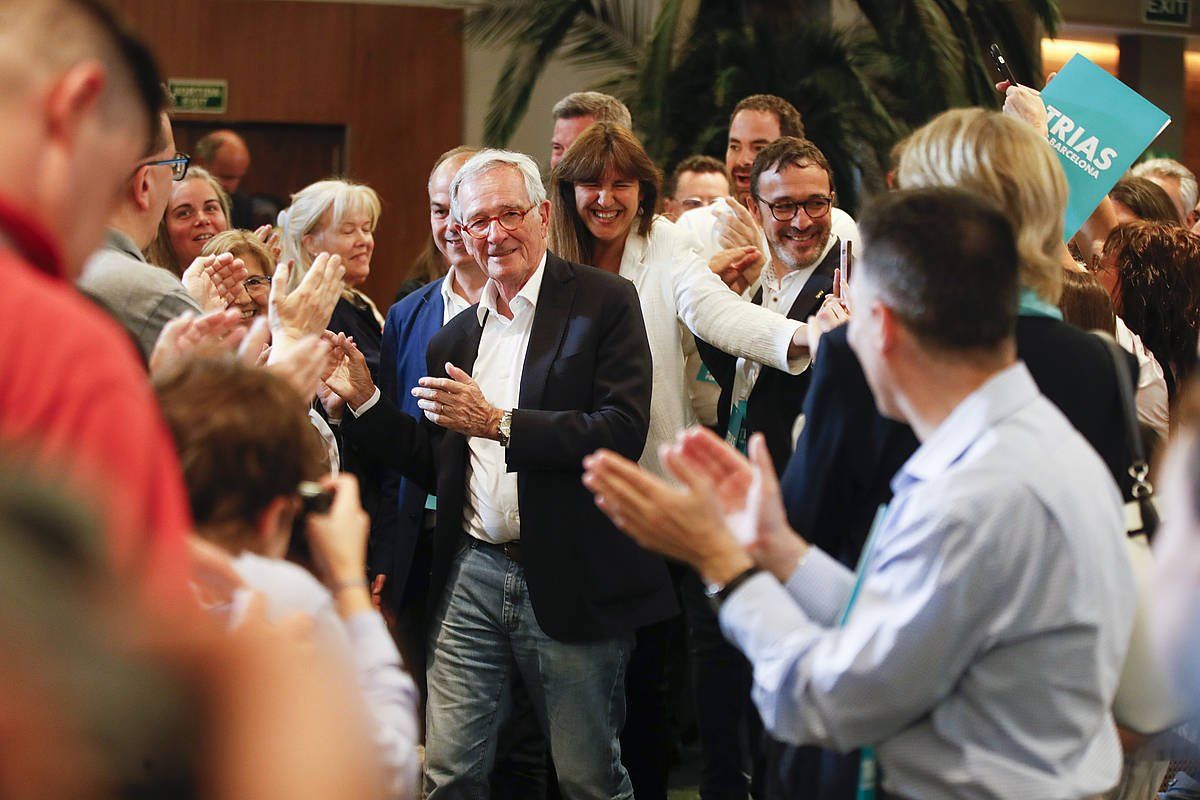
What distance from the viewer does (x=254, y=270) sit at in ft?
12.0

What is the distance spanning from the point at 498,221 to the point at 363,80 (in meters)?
5.18

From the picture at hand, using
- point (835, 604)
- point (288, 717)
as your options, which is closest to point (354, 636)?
point (835, 604)

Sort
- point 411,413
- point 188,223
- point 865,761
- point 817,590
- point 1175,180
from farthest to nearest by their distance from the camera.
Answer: point 1175,180, point 188,223, point 411,413, point 817,590, point 865,761

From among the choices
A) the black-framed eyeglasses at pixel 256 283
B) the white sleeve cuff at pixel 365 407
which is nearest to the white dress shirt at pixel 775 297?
the white sleeve cuff at pixel 365 407

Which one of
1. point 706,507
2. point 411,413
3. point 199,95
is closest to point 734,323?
point 411,413

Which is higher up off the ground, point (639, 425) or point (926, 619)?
point (639, 425)

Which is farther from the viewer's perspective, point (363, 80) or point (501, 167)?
point (363, 80)

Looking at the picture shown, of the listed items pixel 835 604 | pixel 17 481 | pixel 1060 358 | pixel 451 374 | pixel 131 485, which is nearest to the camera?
pixel 17 481

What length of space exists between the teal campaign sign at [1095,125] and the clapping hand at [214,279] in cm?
179

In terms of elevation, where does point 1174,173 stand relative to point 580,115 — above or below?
above

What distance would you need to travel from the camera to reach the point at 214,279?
288 centimetres

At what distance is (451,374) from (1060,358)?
139 centimetres

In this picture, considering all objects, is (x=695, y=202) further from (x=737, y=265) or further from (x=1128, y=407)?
(x=1128, y=407)

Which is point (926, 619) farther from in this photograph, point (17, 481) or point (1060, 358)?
point (17, 481)
